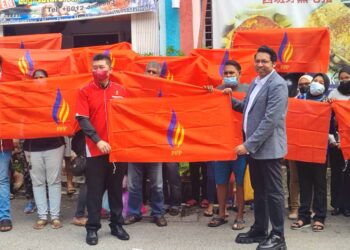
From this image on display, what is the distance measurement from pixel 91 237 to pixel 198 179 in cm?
186

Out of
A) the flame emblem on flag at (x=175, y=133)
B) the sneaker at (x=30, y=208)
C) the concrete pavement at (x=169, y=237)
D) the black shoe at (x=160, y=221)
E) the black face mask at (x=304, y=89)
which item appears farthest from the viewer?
the sneaker at (x=30, y=208)

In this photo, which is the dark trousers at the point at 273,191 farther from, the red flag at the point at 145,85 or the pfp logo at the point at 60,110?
the pfp logo at the point at 60,110

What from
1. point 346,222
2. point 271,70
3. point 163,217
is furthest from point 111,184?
point 346,222

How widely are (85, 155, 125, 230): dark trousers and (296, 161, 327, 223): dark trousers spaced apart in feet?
6.67

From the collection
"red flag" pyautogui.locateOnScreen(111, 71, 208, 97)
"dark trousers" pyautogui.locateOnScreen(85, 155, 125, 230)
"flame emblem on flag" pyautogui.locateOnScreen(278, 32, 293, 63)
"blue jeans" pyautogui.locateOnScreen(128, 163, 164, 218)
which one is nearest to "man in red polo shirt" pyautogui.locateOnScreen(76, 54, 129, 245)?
"dark trousers" pyautogui.locateOnScreen(85, 155, 125, 230)

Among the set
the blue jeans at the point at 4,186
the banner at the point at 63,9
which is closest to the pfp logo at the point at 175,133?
the blue jeans at the point at 4,186

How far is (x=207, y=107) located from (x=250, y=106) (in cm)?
65

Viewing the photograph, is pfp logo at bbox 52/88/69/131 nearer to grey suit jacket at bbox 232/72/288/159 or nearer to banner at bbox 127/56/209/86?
banner at bbox 127/56/209/86

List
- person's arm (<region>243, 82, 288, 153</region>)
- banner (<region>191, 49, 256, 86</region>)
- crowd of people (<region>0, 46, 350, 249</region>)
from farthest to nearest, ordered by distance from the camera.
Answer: banner (<region>191, 49, 256, 86</region>)
crowd of people (<region>0, 46, 350, 249</region>)
person's arm (<region>243, 82, 288, 153</region>)

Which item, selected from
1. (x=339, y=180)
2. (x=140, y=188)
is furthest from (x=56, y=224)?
(x=339, y=180)

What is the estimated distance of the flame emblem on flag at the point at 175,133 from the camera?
17.9 feet

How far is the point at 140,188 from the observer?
5.93 m

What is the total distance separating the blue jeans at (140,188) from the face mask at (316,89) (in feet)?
6.31

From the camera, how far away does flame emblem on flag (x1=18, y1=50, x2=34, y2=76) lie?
21.1 ft
